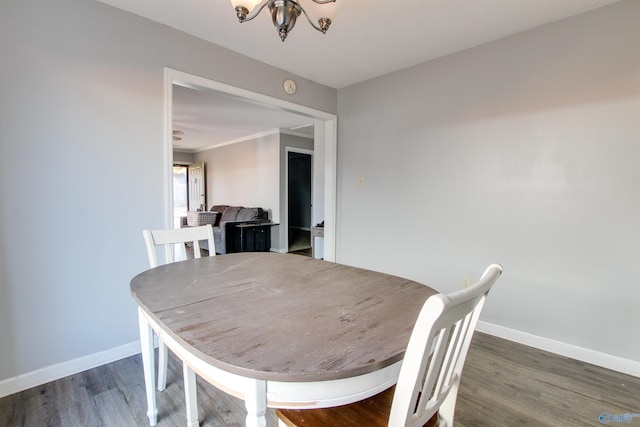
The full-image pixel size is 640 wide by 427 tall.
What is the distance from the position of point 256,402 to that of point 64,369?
1.85 m

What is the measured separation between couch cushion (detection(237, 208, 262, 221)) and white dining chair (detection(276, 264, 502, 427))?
4806mm

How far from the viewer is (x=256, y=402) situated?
0.74 meters

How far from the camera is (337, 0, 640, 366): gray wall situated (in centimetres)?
192

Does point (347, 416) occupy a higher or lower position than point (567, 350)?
higher

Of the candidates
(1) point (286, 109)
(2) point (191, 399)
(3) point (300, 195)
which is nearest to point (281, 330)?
(2) point (191, 399)

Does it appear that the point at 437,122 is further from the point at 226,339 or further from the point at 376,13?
the point at 226,339

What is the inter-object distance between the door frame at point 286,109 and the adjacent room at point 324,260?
0.02m

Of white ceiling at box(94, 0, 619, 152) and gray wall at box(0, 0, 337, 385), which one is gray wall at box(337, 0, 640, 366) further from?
gray wall at box(0, 0, 337, 385)

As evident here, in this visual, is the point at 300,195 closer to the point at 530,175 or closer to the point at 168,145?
the point at 168,145

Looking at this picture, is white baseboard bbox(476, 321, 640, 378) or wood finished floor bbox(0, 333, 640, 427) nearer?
wood finished floor bbox(0, 333, 640, 427)

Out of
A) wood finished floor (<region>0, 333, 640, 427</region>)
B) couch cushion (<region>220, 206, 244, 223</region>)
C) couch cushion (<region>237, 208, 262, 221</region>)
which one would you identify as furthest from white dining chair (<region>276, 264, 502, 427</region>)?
couch cushion (<region>220, 206, 244, 223</region>)

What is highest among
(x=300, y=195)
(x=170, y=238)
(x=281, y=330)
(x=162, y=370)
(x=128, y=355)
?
(x=300, y=195)

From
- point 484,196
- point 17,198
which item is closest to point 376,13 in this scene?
point 484,196

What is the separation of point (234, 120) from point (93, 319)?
3.59 meters
